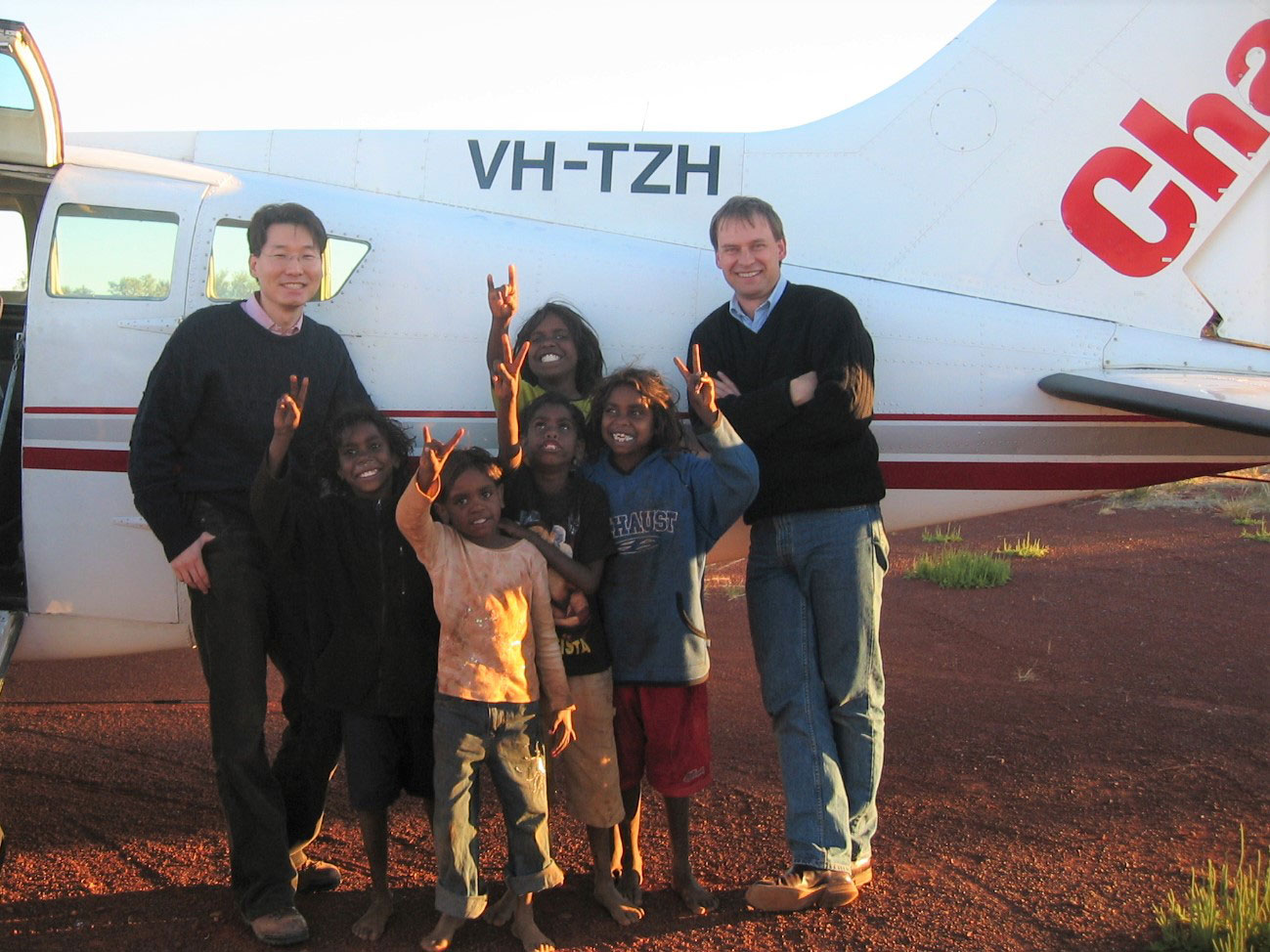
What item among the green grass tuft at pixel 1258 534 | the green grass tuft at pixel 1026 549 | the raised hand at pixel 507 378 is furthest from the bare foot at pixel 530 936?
the green grass tuft at pixel 1258 534

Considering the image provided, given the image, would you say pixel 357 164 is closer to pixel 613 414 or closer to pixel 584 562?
pixel 613 414

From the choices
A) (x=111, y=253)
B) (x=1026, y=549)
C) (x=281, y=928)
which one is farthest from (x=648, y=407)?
(x=1026, y=549)

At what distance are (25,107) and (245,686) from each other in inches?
94.5

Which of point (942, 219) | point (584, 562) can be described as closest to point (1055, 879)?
Answer: point (584, 562)

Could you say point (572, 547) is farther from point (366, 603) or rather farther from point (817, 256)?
point (817, 256)

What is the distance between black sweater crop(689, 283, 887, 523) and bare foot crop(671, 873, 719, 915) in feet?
4.11

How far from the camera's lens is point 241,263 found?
4422mm

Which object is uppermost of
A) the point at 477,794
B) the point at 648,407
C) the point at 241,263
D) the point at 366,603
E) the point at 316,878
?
the point at 241,263

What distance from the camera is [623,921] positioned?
3.59 m

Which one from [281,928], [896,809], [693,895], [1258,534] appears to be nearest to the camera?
[281,928]

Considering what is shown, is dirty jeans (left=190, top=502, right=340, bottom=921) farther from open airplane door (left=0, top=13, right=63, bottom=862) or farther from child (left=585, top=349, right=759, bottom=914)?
child (left=585, top=349, right=759, bottom=914)

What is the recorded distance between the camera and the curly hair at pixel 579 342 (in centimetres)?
388

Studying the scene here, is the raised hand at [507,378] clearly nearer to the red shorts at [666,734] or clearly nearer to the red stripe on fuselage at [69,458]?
the red shorts at [666,734]

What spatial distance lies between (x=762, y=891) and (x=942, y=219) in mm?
3018
